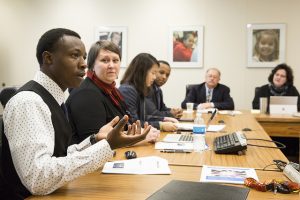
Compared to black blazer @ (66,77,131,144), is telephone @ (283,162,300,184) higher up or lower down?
lower down

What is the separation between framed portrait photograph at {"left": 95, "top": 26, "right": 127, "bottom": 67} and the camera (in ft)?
19.0

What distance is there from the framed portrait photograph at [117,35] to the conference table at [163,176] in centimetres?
382

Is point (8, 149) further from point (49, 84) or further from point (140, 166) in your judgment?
point (140, 166)

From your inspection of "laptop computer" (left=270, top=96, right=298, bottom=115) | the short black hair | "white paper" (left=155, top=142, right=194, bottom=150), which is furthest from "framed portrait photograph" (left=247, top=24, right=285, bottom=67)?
the short black hair

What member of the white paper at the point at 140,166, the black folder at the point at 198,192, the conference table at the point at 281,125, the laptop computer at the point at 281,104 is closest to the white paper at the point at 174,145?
the white paper at the point at 140,166

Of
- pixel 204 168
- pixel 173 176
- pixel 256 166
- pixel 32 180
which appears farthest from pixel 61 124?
pixel 256 166

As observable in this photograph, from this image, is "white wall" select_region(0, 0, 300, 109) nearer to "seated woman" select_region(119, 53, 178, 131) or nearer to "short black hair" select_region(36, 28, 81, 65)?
"seated woman" select_region(119, 53, 178, 131)

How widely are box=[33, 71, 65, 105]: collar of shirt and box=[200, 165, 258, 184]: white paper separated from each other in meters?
0.67

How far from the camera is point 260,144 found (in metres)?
2.21

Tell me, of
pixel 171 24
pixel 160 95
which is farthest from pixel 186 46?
pixel 160 95

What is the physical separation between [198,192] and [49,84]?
69 cm

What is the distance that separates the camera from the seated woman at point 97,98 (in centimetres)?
200

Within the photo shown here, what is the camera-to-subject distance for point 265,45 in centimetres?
549

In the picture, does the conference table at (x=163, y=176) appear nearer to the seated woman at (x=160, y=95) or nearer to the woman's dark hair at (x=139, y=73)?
the woman's dark hair at (x=139, y=73)
